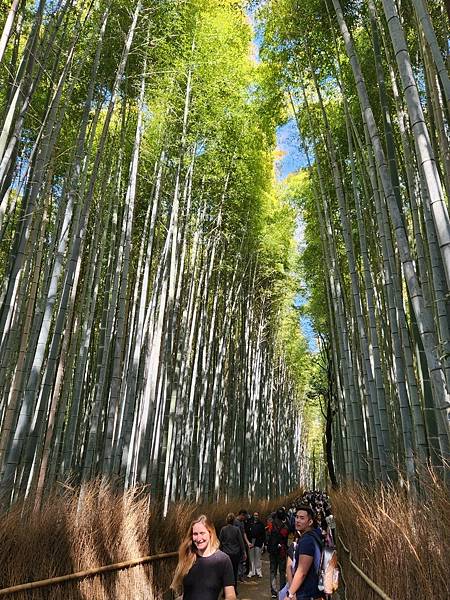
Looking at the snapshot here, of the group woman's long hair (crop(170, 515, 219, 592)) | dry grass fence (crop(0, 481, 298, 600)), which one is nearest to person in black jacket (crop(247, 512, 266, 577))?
dry grass fence (crop(0, 481, 298, 600))

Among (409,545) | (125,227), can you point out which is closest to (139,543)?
(409,545)

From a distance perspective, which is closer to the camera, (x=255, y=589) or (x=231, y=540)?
A: (x=231, y=540)

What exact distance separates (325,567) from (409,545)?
40.3 inches

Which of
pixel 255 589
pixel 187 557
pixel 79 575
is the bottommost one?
pixel 255 589

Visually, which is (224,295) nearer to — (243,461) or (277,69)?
(243,461)

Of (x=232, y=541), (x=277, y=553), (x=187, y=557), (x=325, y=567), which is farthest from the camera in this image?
(x=277, y=553)

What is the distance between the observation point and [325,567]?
9.52 ft

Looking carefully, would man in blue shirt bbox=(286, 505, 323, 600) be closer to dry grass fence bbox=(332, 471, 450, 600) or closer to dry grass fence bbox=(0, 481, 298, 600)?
dry grass fence bbox=(332, 471, 450, 600)

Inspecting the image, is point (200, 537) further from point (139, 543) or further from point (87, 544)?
point (139, 543)

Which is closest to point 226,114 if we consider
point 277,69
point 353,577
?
point 277,69

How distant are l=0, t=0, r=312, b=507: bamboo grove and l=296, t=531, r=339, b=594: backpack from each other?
5.98ft

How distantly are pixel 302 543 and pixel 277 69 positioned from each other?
20.0ft

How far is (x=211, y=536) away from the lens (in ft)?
7.58

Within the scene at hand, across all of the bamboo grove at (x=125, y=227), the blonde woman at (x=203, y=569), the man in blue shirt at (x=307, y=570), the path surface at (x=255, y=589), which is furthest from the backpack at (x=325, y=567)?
the path surface at (x=255, y=589)
